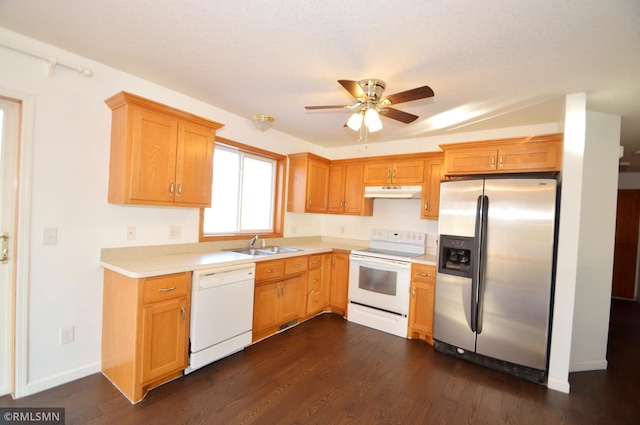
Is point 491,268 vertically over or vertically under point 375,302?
over

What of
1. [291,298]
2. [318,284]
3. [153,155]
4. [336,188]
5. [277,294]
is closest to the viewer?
[153,155]

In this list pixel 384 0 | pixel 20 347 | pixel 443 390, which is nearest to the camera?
pixel 384 0

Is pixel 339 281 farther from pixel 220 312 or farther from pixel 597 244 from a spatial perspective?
pixel 597 244

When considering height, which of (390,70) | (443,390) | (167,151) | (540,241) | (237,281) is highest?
(390,70)

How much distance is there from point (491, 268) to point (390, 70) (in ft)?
6.50

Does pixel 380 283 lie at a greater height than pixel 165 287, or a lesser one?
lesser

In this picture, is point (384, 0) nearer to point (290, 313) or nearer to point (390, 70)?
point (390, 70)

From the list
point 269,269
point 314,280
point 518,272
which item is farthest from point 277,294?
point 518,272

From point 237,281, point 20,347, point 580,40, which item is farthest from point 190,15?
point 20,347

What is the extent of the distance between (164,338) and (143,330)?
0.19 metres

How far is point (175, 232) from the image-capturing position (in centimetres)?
280

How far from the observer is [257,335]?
298 cm

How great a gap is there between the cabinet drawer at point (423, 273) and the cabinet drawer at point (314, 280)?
3.89 feet

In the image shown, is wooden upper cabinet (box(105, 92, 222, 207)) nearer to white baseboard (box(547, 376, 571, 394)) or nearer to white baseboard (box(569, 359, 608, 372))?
white baseboard (box(547, 376, 571, 394))
